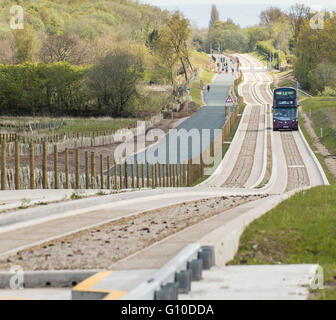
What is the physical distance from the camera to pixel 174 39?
12125 centimetres

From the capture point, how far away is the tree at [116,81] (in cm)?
8225

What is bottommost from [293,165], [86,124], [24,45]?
[293,165]

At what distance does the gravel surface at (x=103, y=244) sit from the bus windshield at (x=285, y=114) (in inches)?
2024

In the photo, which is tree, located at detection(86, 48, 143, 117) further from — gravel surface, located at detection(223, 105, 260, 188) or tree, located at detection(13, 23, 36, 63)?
tree, located at detection(13, 23, 36, 63)

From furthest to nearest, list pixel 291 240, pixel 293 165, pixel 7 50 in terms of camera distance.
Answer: pixel 7 50
pixel 293 165
pixel 291 240

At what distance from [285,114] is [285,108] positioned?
77.2 inches

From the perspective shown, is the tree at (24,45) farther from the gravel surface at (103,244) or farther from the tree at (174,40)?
the gravel surface at (103,244)

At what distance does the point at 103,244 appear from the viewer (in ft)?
37.6

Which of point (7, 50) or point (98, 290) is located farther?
point (7, 50)

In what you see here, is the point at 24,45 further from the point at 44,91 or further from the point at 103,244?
the point at 103,244

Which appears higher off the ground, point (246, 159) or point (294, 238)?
point (294, 238)

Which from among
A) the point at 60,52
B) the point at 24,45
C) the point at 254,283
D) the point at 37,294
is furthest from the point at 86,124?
the point at 254,283

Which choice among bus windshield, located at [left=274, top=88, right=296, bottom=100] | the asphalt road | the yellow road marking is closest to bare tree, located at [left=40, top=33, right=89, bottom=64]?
the asphalt road
